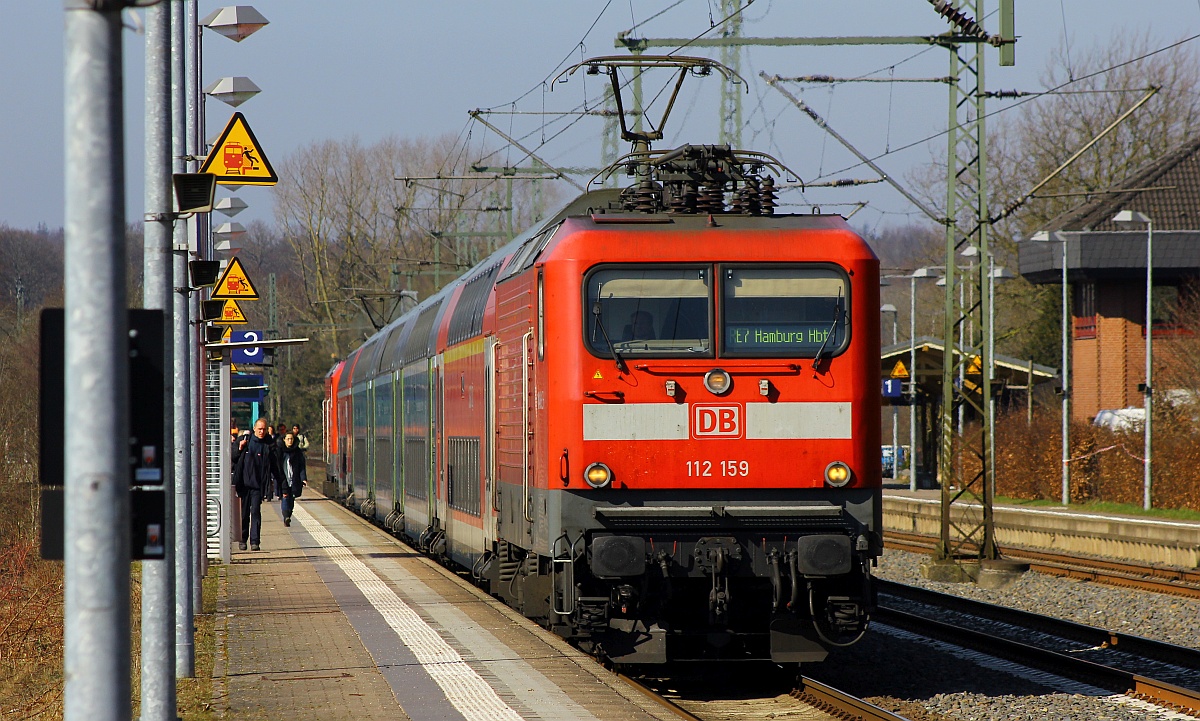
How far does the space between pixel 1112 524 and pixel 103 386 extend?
71.3ft

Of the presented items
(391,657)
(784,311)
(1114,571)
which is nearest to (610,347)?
(784,311)

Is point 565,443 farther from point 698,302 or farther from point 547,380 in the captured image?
point 698,302

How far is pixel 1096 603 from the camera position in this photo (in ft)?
57.5

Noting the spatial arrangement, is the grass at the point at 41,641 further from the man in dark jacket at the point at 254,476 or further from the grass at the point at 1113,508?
the grass at the point at 1113,508

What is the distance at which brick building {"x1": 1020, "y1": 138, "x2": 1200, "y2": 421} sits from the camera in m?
44.1

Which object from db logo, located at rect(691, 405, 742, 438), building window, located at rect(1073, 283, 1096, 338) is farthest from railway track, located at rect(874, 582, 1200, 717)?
building window, located at rect(1073, 283, 1096, 338)

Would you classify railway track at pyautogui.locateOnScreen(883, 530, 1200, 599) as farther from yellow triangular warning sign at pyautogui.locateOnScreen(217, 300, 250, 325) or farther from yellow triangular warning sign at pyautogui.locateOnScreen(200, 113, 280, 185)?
yellow triangular warning sign at pyautogui.locateOnScreen(200, 113, 280, 185)

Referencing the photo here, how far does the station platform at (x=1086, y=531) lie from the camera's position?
22141mm

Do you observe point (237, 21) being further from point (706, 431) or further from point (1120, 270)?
point (1120, 270)

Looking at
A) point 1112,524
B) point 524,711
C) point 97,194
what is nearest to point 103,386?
point 97,194

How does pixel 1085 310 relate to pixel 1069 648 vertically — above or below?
above

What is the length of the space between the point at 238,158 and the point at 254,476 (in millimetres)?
11964

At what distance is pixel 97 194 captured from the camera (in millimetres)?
4387

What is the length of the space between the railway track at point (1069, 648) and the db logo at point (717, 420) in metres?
3.40
